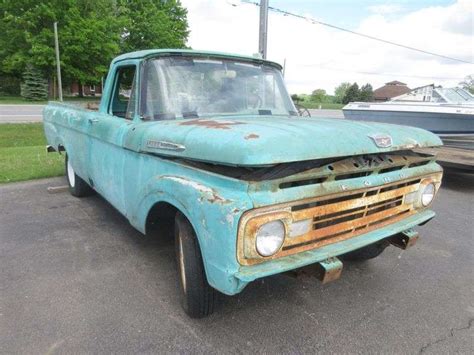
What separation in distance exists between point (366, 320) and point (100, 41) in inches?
1271

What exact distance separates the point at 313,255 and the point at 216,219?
0.65m

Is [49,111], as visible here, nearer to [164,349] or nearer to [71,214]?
[71,214]

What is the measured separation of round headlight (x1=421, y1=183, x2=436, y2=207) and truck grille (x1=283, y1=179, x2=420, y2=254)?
0.68ft

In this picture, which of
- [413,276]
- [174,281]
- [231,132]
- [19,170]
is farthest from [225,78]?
[19,170]

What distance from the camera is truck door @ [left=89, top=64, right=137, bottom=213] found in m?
3.37

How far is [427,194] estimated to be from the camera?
307 cm

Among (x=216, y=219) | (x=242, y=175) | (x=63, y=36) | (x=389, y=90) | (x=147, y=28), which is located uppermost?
(x=147, y=28)

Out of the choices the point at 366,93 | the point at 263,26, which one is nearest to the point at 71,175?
the point at 263,26

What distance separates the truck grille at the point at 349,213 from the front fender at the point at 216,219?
0.35m

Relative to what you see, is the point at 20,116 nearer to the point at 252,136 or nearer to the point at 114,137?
the point at 114,137

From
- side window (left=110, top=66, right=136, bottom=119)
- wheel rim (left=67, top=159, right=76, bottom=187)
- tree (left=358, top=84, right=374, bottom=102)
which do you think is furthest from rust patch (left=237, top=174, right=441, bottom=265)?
tree (left=358, top=84, right=374, bottom=102)

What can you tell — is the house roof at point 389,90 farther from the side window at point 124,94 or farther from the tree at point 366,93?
the side window at point 124,94

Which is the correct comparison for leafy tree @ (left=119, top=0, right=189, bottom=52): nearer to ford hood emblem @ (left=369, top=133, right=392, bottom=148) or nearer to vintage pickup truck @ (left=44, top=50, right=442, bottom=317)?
vintage pickup truck @ (left=44, top=50, right=442, bottom=317)

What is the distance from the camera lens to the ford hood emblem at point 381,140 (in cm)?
249
